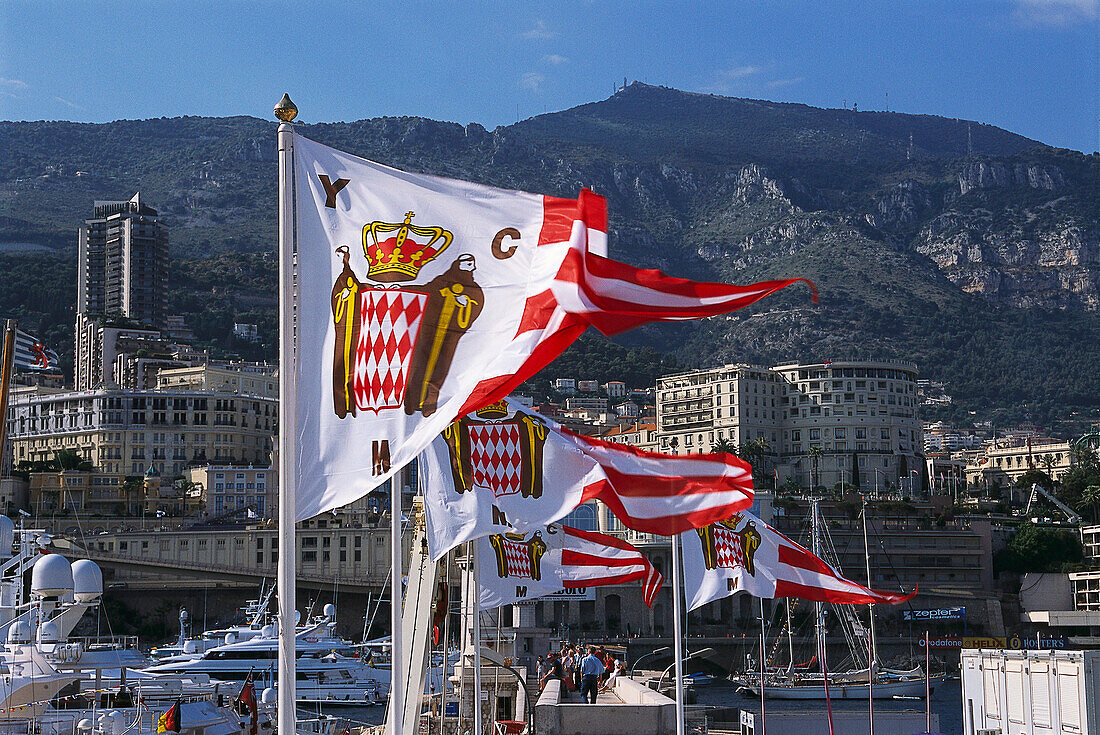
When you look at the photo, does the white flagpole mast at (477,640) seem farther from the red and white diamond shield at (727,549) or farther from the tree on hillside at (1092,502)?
the tree on hillside at (1092,502)

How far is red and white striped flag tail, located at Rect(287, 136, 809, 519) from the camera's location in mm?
10336

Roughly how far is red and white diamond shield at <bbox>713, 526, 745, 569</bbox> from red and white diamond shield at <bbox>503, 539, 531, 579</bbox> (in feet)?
8.92

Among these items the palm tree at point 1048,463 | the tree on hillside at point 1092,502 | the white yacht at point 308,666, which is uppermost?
the palm tree at point 1048,463

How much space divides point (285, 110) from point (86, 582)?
91.7ft

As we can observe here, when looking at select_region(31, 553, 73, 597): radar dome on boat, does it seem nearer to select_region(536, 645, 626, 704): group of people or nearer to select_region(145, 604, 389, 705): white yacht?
select_region(536, 645, 626, 704): group of people

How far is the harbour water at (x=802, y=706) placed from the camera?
221 ft

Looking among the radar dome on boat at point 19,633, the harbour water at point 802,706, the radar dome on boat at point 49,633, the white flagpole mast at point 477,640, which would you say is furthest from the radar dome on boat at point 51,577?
the harbour water at point 802,706

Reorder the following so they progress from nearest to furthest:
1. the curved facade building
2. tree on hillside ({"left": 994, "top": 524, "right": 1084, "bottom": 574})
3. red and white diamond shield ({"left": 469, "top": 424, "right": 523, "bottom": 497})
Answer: red and white diamond shield ({"left": 469, "top": 424, "right": 523, "bottom": 497}) < tree on hillside ({"left": 994, "top": 524, "right": 1084, "bottom": 574}) < the curved facade building

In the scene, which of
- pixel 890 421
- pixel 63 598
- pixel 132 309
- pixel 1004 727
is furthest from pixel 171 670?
pixel 132 309

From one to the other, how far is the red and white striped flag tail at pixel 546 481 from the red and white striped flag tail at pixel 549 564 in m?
3.83

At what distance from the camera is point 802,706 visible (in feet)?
245

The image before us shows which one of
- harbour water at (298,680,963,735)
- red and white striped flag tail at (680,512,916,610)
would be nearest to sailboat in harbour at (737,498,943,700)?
harbour water at (298,680,963,735)

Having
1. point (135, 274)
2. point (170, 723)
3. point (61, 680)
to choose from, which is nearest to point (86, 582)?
point (61, 680)

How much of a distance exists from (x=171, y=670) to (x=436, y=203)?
61.0m
